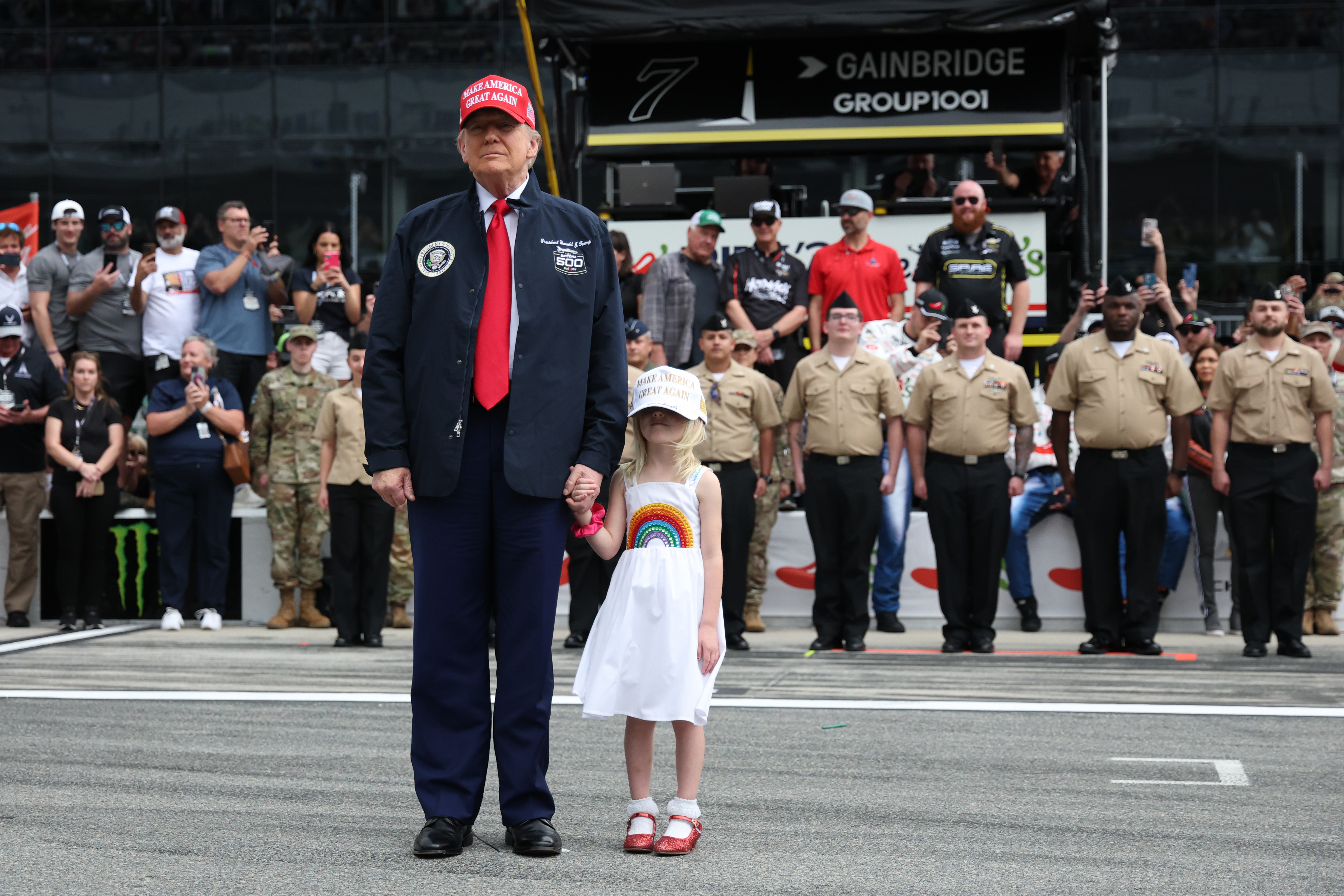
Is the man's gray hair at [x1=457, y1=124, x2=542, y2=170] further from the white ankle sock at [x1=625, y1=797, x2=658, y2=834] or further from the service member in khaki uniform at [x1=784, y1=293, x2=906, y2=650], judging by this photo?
the service member in khaki uniform at [x1=784, y1=293, x2=906, y2=650]

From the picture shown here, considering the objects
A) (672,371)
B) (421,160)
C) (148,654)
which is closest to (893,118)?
(148,654)

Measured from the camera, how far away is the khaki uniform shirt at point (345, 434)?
10258 mm

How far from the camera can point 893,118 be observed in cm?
1178

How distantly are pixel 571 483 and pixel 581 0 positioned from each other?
7895mm

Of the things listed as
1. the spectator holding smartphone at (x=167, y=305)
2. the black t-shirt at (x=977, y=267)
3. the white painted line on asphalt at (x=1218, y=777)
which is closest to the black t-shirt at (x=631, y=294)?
the black t-shirt at (x=977, y=267)

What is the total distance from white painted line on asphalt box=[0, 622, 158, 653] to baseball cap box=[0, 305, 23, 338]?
2136mm

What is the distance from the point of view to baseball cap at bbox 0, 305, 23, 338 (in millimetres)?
11273

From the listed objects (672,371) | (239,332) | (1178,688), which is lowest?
(1178,688)

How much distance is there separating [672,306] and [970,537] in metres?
3.00

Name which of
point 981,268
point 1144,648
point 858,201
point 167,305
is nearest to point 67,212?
point 167,305

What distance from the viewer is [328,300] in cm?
1284

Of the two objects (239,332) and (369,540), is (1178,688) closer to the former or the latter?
(369,540)

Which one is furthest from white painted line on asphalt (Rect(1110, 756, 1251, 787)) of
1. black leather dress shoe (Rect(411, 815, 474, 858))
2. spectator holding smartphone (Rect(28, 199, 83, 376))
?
spectator holding smartphone (Rect(28, 199, 83, 376))

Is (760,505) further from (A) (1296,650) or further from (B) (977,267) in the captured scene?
(A) (1296,650)
